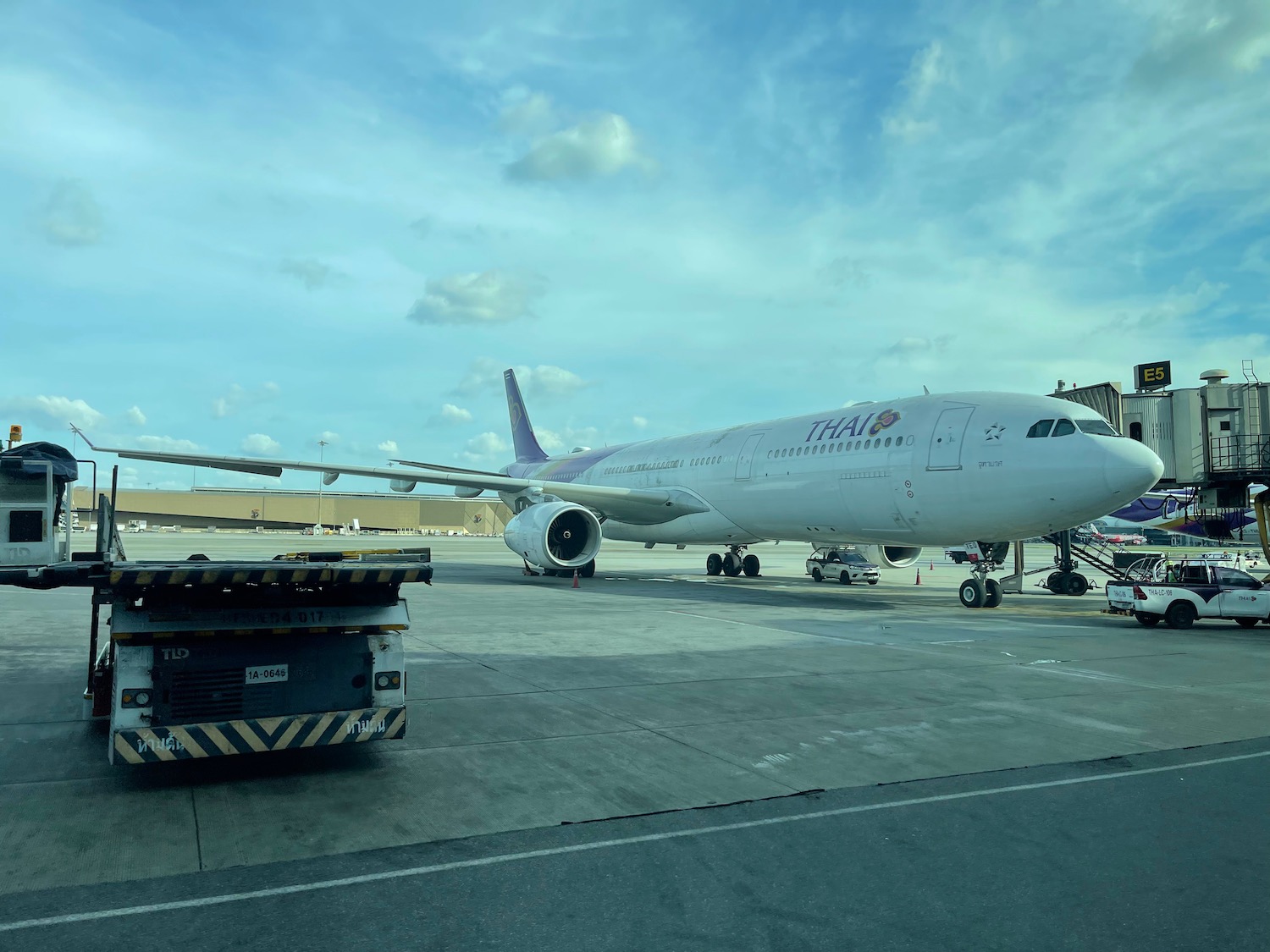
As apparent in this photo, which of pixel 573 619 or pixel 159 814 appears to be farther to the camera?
pixel 573 619

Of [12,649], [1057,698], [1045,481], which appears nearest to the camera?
[1057,698]

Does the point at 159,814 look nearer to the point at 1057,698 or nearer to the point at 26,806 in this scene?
the point at 26,806

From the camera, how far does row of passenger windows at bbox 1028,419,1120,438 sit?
15.7 metres

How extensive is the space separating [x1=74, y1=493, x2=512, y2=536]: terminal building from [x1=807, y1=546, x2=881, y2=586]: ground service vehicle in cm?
5620

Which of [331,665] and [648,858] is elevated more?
[331,665]

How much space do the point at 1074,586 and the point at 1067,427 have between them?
398 inches

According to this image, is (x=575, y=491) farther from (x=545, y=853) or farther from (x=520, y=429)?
(x=545, y=853)

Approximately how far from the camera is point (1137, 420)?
22000 mm

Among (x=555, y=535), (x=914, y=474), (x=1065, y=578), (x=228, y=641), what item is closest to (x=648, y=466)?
(x=555, y=535)

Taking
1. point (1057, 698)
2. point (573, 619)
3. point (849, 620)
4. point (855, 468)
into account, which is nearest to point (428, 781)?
point (1057, 698)

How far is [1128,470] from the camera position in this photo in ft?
49.0

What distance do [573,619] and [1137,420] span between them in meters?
15.1

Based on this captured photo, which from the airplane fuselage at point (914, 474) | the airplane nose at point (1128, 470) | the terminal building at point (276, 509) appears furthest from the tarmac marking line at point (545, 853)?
the terminal building at point (276, 509)

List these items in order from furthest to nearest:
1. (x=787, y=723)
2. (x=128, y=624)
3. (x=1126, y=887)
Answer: (x=787, y=723), (x=128, y=624), (x=1126, y=887)
